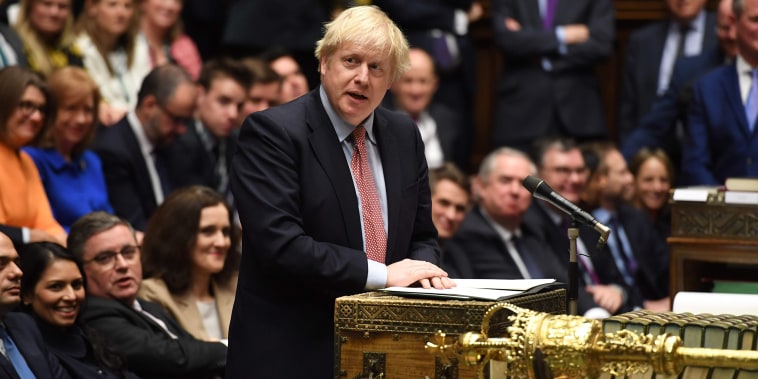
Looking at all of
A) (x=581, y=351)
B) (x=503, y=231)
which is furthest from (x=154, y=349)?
(x=581, y=351)

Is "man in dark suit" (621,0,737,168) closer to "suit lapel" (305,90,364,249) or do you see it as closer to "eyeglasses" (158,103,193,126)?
"eyeglasses" (158,103,193,126)

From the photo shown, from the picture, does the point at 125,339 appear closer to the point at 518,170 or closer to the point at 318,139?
the point at 318,139

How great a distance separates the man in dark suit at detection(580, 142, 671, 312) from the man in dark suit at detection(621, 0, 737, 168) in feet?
1.64

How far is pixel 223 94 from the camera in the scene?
6.64 meters

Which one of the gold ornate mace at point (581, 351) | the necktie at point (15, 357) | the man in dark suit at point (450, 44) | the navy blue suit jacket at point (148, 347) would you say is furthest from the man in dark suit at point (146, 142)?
the gold ornate mace at point (581, 351)

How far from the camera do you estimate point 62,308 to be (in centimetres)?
458

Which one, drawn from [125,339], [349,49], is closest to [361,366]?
[349,49]

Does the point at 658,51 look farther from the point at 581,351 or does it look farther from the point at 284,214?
the point at 581,351

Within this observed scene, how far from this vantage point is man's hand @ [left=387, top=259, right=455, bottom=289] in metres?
3.38

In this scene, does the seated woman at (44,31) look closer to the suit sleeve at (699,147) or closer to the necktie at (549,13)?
the necktie at (549,13)

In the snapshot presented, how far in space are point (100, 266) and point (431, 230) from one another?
5.42 ft

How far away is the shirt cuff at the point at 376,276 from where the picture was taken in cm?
339

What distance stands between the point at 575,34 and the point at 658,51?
51cm

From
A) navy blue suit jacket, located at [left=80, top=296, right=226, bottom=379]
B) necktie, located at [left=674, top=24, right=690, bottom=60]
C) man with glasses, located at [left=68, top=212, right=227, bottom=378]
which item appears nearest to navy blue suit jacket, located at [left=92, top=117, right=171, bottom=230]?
man with glasses, located at [left=68, top=212, right=227, bottom=378]
